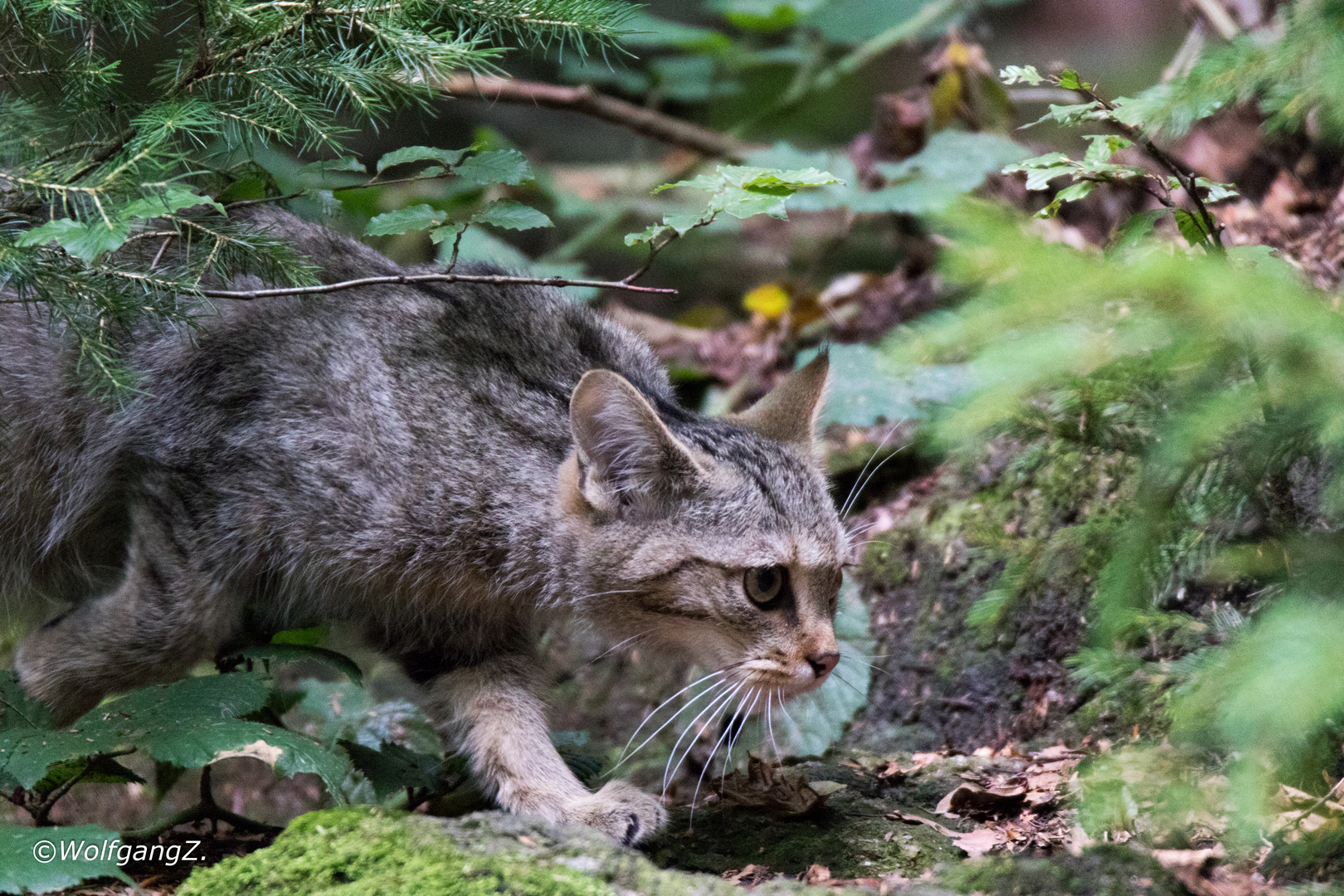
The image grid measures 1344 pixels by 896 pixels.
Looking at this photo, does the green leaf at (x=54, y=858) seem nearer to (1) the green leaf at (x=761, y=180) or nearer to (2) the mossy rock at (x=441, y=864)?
(2) the mossy rock at (x=441, y=864)

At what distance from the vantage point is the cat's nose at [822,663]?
3.29 meters

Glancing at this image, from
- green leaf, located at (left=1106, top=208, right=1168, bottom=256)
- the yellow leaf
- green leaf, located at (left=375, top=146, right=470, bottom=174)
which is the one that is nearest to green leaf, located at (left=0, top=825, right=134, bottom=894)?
green leaf, located at (left=375, top=146, right=470, bottom=174)

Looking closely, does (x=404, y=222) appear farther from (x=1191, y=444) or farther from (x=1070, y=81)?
(x=1191, y=444)

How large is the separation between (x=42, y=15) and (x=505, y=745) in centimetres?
239

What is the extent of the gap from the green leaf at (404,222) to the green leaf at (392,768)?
1578mm

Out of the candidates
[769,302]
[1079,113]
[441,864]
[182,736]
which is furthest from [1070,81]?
[769,302]

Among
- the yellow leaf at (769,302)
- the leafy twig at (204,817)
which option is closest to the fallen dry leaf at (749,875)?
the leafy twig at (204,817)

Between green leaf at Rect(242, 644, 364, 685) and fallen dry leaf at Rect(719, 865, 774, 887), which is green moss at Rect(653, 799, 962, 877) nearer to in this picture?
fallen dry leaf at Rect(719, 865, 774, 887)

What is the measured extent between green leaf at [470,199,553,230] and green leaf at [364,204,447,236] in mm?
126

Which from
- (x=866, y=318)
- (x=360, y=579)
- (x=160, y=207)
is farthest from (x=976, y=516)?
(x=160, y=207)

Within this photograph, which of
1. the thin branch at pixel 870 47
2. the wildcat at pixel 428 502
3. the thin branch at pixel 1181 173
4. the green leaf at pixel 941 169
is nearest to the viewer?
the thin branch at pixel 1181 173

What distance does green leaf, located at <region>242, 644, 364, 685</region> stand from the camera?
3.43m

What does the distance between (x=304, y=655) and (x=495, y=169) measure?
1.63 metres

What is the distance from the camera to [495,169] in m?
3.21
